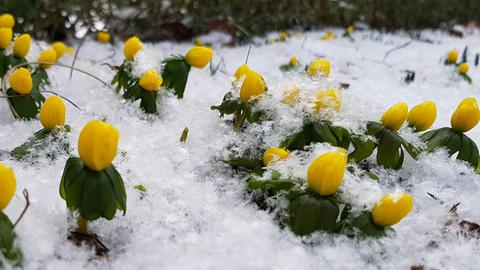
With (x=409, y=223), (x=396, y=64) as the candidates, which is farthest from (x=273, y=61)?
(x=409, y=223)

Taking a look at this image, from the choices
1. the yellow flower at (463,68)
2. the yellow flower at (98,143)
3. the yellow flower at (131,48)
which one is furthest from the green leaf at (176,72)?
the yellow flower at (463,68)

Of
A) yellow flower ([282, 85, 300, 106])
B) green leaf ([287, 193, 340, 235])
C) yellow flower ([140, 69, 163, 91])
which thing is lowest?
green leaf ([287, 193, 340, 235])

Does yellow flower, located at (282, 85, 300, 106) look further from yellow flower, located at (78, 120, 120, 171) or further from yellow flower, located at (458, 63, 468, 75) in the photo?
yellow flower, located at (458, 63, 468, 75)

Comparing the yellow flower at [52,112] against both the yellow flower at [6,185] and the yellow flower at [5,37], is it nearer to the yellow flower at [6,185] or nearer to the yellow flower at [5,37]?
the yellow flower at [6,185]

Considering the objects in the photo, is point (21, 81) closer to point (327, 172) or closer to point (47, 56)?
point (47, 56)

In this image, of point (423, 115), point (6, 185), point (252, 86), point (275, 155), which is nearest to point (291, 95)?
point (252, 86)

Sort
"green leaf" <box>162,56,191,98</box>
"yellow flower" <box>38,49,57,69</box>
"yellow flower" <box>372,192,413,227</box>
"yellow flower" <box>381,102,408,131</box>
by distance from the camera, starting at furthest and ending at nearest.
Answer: "yellow flower" <box>38,49,57,69</box>, "green leaf" <box>162,56,191,98</box>, "yellow flower" <box>381,102,408,131</box>, "yellow flower" <box>372,192,413,227</box>

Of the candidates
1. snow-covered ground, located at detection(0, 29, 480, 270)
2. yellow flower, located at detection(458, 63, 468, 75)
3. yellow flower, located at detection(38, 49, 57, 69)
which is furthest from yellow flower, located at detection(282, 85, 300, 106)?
yellow flower, located at detection(458, 63, 468, 75)
